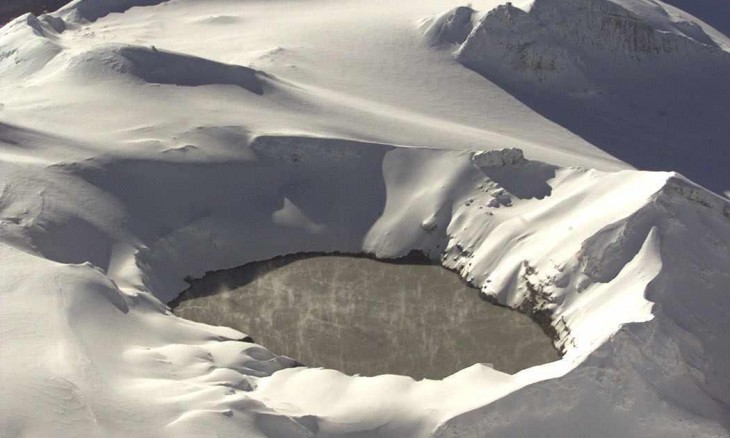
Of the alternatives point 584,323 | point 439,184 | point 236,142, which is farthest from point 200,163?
point 584,323

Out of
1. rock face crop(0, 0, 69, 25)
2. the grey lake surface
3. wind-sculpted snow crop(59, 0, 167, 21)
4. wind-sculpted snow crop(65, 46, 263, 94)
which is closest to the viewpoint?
the grey lake surface

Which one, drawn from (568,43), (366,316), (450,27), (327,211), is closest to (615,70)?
(568,43)

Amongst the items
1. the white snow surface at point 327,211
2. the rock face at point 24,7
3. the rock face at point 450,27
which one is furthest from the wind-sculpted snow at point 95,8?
the rock face at point 450,27

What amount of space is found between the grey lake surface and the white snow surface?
1.94ft

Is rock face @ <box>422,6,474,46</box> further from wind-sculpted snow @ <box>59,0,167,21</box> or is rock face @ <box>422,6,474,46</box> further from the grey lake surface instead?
wind-sculpted snow @ <box>59,0,167,21</box>

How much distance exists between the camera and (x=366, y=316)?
2405 cm

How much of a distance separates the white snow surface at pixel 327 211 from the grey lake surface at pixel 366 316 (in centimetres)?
59

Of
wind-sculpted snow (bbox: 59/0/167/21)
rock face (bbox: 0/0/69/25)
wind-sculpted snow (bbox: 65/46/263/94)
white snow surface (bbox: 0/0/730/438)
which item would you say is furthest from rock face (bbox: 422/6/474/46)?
rock face (bbox: 0/0/69/25)

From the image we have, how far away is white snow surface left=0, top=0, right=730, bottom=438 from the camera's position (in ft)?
63.3

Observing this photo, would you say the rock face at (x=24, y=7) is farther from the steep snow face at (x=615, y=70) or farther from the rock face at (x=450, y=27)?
the steep snow face at (x=615, y=70)

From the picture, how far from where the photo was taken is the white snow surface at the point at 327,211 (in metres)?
19.3

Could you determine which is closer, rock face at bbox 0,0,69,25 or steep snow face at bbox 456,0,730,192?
steep snow face at bbox 456,0,730,192

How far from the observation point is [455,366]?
2266 cm

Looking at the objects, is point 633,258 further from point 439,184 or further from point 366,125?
point 366,125
